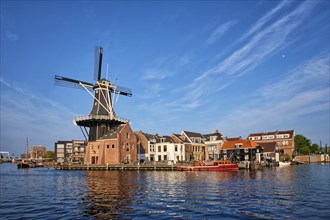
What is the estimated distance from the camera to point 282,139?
390 feet

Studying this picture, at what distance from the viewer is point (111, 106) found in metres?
84.0

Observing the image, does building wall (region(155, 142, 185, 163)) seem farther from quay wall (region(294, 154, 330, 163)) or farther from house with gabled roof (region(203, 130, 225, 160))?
quay wall (region(294, 154, 330, 163))

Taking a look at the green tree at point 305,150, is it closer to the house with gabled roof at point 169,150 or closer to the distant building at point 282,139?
the distant building at point 282,139

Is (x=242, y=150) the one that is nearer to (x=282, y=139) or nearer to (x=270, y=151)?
Result: (x=270, y=151)

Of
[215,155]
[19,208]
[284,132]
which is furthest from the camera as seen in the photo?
[284,132]

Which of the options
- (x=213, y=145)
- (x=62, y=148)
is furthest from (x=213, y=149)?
(x=62, y=148)

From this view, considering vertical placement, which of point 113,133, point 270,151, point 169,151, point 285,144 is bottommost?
point 270,151

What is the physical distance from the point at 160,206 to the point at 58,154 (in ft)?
490

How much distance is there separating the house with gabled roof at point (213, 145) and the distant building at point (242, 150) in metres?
8.08

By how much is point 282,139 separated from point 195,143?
4361cm

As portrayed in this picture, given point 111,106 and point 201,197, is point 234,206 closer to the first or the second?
point 201,197

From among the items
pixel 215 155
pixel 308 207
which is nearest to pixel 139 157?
pixel 215 155

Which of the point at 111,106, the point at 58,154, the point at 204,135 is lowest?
the point at 58,154

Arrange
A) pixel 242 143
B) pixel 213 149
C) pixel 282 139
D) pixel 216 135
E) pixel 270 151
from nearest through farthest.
Answer: pixel 242 143 → pixel 270 151 → pixel 213 149 → pixel 216 135 → pixel 282 139
